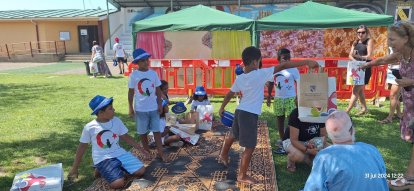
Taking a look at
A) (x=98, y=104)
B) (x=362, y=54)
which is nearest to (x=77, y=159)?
(x=98, y=104)

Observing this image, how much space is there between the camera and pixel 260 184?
4.05 m

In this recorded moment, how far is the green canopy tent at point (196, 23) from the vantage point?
926cm

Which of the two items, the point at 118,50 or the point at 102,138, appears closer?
the point at 102,138

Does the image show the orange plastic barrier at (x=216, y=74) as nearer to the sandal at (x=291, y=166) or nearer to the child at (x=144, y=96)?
the child at (x=144, y=96)

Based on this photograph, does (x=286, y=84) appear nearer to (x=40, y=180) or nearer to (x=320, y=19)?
(x=40, y=180)

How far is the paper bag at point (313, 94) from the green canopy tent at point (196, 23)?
5571 millimetres

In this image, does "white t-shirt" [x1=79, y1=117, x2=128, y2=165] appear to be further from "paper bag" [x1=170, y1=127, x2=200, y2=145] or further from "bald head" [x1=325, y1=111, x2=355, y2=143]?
"bald head" [x1=325, y1=111, x2=355, y2=143]

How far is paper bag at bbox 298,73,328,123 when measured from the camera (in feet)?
12.6

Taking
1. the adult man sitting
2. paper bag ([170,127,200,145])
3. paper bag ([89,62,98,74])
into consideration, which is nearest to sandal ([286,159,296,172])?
paper bag ([170,127,200,145])

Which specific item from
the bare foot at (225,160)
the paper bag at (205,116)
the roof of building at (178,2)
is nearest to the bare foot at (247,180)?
the bare foot at (225,160)

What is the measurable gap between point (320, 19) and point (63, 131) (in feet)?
22.3

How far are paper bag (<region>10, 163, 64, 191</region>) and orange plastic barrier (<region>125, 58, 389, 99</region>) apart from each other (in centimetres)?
545

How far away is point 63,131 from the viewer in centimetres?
652

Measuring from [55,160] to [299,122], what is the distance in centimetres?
350
